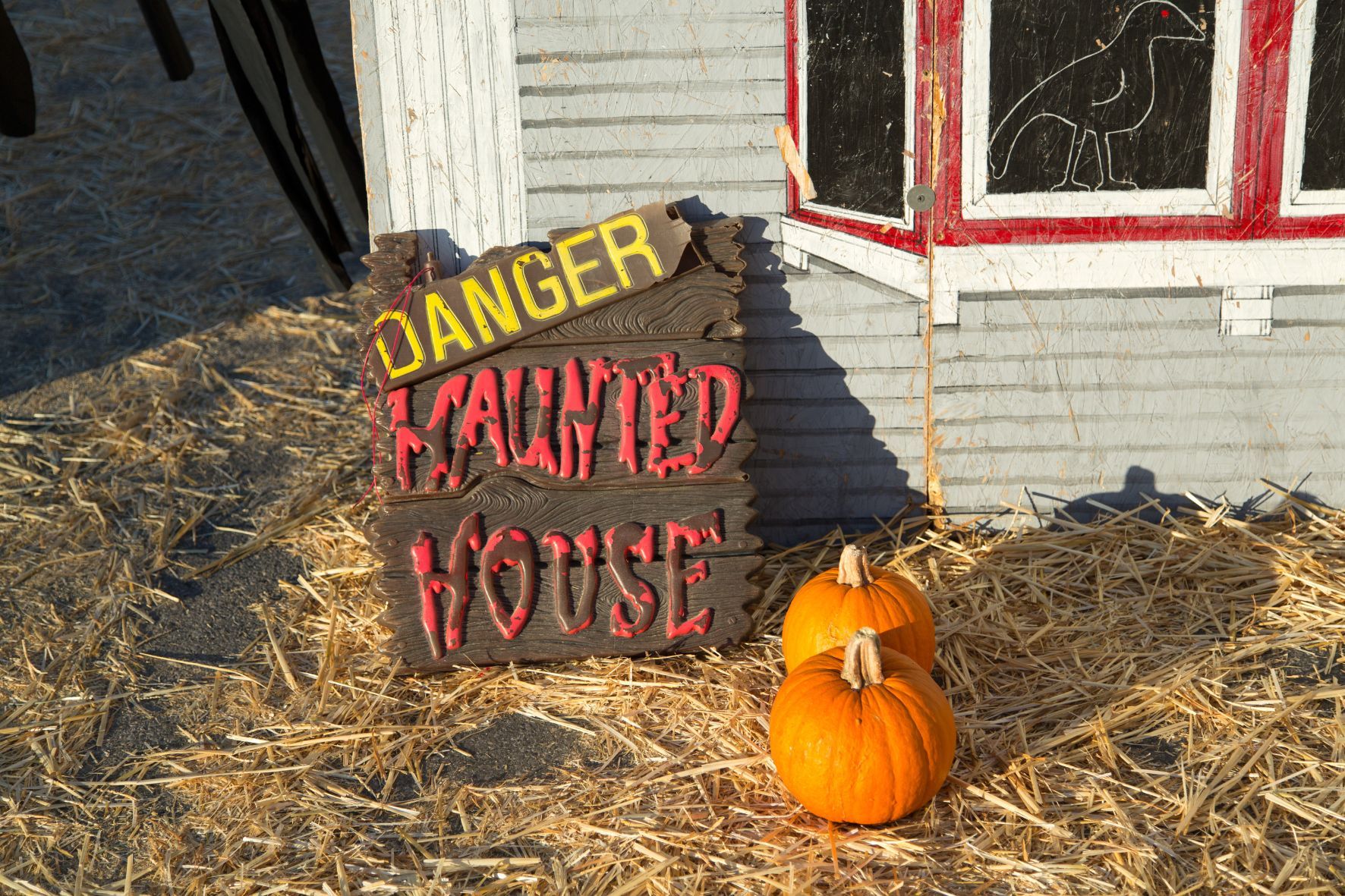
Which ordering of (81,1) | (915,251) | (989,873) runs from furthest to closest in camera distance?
1. (81,1)
2. (915,251)
3. (989,873)

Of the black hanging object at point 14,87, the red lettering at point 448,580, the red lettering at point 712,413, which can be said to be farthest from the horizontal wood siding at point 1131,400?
the black hanging object at point 14,87

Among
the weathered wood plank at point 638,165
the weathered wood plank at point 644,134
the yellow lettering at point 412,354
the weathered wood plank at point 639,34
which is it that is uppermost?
the weathered wood plank at point 639,34

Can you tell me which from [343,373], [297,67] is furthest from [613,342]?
[343,373]

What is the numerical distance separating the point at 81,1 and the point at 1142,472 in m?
9.89

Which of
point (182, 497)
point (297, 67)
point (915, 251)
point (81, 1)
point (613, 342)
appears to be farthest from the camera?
point (81, 1)

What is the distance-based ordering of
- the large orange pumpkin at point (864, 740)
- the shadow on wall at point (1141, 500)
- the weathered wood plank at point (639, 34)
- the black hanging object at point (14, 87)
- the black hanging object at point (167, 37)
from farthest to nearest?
the black hanging object at point (167, 37), the black hanging object at point (14, 87), the shadow on wall at point (1141, 500), the weathered wood plank at point (639, 34), the large orange pumpkin at point (864, 740)

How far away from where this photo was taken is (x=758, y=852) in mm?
2844

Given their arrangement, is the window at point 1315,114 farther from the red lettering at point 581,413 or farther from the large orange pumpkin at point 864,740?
the red lettering at point 581,413

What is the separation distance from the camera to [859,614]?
3289 mm

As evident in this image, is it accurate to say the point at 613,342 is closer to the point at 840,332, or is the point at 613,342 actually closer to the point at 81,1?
the point at 840,332

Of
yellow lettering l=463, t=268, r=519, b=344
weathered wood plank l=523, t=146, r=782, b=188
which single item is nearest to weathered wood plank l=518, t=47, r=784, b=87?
weathered wood plank l=523, t=146, r=782, b=188

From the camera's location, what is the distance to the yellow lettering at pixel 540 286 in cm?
369

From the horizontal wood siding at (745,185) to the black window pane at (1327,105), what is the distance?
4.81ft

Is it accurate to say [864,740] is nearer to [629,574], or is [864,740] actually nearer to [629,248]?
[629,574]
